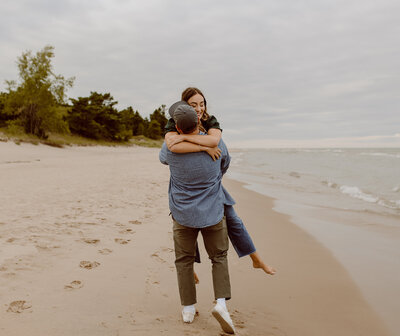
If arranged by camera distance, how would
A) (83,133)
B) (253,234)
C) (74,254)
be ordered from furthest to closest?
(83,133) < (253,234) < (74,254)

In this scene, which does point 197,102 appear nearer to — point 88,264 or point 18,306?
point 18,306

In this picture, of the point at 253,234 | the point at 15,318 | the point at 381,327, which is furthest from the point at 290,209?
the point at 15,318

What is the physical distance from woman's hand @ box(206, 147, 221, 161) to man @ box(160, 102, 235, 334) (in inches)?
1.2

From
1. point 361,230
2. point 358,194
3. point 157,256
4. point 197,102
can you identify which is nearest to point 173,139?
point 197,102

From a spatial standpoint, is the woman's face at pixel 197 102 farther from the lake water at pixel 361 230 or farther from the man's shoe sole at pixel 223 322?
the lake water at pixel 361 230

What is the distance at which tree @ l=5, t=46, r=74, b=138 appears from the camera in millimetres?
27703

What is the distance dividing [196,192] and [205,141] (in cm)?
37

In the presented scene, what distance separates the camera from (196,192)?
2334 mm

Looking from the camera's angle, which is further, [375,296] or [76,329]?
[375,296]

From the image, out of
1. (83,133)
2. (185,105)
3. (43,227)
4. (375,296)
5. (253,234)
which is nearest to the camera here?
(185,105)

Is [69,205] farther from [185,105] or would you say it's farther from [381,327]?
[381,327]

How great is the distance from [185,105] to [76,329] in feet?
5.63

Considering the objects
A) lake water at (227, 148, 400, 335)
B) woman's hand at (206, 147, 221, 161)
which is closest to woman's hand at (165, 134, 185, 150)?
woman's hand at (206, 147, 221, 161)

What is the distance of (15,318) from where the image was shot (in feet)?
7.68
